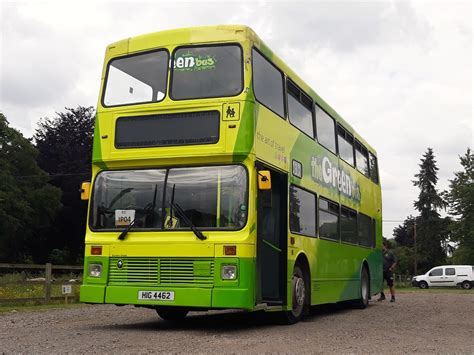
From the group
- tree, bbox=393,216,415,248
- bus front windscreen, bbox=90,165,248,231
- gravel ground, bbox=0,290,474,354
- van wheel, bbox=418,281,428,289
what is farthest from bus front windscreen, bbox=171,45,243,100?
tree, bbox=393,216,415,248

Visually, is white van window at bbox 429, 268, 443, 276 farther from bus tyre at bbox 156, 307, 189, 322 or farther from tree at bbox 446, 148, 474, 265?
bus tyre at bbox 156, 307, 189, 322

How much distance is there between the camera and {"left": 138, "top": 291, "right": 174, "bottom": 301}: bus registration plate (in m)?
A: 10.5

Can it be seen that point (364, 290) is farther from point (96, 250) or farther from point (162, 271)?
point (96, 250)

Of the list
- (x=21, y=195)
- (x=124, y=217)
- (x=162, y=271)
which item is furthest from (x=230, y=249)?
(x=21, y=195)

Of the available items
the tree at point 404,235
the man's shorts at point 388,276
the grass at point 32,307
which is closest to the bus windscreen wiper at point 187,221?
the grass at point 32,307

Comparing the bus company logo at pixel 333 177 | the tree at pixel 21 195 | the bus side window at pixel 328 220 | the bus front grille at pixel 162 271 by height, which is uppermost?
the tree at pixel 21 195

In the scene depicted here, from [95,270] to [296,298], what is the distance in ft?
12.1

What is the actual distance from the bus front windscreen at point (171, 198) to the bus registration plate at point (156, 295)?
3.30ft

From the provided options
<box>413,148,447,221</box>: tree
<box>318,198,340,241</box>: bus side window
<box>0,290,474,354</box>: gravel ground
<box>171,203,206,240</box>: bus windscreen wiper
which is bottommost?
<box>0,290,474,354</box>: gravel ground

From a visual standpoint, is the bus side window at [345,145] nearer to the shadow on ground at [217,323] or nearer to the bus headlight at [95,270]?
the shadow on ground at [217,323]

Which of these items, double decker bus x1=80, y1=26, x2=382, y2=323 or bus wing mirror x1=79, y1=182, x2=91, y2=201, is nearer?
double decker bus x1=80, y1=26, x2=382, y2=323

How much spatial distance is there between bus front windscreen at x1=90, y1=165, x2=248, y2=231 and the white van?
39.7 m

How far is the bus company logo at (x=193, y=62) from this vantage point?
36.2ft

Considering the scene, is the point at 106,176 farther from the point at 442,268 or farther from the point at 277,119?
the point at 442,268
